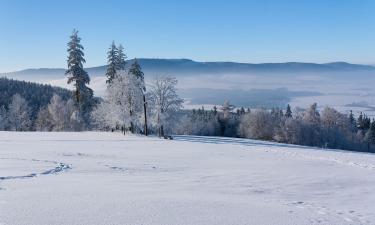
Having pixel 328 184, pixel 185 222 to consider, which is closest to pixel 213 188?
pixel 328 184

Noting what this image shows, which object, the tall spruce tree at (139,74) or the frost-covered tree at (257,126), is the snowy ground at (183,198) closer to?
the tall spruce tree at (139,74)

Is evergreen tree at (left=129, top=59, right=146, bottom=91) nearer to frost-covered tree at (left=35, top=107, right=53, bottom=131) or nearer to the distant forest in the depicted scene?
frost-covered tree at (left=35, top=107, right=53, bottom=131)

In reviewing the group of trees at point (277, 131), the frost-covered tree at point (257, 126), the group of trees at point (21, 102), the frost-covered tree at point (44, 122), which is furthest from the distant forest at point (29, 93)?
the frost-covered tree at point (257, 126)

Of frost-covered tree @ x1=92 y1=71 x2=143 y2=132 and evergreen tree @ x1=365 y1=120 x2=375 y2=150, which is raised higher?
Answer: frost-covered tree @ x1=92 y1=71 x2=143 y2=132

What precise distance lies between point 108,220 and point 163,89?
185 ft

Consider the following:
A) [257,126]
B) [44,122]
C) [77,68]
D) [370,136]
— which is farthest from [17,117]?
[370,136]

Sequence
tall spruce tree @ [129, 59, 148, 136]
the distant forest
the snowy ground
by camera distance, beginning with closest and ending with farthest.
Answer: the snowy ground → tall spruce tree @ [129, 59, 148, 136] → the distant forest

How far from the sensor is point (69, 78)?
225ft

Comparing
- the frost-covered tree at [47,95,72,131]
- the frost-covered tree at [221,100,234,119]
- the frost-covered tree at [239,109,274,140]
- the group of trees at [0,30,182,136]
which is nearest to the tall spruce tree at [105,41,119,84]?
the group of trees at [0,30,182,136]

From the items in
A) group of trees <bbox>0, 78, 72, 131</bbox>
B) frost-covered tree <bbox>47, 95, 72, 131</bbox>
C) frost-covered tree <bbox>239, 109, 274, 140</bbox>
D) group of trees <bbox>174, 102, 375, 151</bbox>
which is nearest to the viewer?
frost-covered tree <bbox>47, 95, 72, 131</bbox>

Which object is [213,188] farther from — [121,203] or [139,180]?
[121,203]

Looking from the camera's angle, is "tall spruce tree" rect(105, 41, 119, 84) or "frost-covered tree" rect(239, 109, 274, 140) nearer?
"tall spruce tree" rect(105, 41, 119, 84)

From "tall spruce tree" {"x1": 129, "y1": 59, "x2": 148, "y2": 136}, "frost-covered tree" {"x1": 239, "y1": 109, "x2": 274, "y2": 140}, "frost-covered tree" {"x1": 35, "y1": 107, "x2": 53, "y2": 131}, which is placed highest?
"tall spruce tree" {"x1": 129, "y1": 59, "x2": 148, "y2": 136}

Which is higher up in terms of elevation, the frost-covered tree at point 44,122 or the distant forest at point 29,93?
the distant forest at point 29,93
